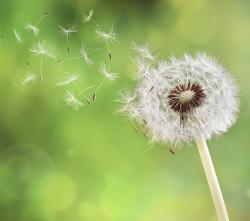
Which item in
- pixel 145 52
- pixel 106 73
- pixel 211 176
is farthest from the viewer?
pixel 106 73

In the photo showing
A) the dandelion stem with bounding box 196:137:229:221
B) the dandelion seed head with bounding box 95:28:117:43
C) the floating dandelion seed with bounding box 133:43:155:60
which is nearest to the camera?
the dandelion stem with bounding box 196:137:229:221

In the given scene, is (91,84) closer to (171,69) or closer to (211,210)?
(171,69)

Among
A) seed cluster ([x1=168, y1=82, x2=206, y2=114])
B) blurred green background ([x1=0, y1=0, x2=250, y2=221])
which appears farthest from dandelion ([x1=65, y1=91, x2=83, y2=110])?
seed cluster ([x1=168, y1=82, x2=206, y2=114])

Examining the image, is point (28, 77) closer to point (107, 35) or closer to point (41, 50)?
point (41, 50)

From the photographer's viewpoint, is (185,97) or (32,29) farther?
(32,29)

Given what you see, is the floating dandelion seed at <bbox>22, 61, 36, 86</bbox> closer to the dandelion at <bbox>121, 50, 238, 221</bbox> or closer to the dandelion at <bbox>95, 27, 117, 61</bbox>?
the dandelion at <bbox>95, 27, 117, 61</bbox>

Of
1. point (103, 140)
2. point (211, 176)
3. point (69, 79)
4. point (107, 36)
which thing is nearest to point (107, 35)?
point (107, 36)
